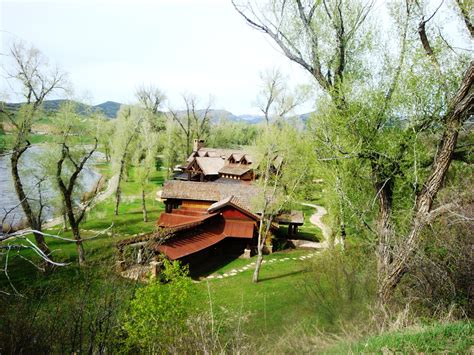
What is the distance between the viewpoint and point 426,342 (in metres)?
5.77

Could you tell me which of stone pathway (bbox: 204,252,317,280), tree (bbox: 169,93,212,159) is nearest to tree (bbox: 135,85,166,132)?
tree (bbox: 169,93,212,159)

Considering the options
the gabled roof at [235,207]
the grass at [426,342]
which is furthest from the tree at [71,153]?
the grass at [426,342]

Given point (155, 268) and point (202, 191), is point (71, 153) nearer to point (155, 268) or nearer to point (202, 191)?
point (155, 268)

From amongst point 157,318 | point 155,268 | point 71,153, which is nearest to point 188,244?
point 155,268

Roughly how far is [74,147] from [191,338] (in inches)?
716

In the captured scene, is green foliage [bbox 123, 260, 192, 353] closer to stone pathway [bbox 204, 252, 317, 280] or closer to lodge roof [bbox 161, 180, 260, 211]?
stone pathway [bbox 204, 252, 317, 280]

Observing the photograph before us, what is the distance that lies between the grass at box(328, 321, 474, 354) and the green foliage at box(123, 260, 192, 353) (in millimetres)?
3442

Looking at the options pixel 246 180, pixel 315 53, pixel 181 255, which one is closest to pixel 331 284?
pixel 315 53

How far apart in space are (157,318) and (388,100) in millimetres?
7322

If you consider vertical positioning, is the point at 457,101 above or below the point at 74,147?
above

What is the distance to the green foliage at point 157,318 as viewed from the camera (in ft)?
23.8

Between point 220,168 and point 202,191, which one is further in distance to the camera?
point 220,168

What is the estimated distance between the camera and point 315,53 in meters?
8.58

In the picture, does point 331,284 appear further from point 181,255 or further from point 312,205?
point 312,205
